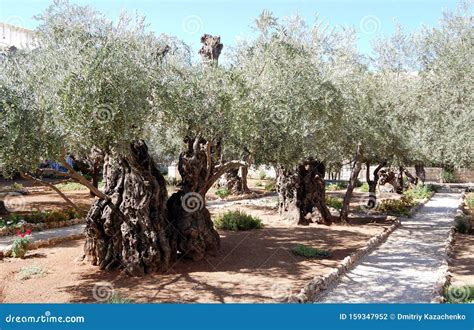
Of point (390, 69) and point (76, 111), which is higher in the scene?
point (390, 69)

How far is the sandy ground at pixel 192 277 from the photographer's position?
961 centimetres

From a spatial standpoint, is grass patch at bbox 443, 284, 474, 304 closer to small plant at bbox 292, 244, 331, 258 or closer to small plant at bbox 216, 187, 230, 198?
small plant at bbox 292, 244, 331, 258

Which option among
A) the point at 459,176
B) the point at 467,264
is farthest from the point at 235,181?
the point at 459,176

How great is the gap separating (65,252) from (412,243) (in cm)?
1214

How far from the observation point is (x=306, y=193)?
1983 centimetres

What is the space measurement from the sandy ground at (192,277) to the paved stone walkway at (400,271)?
2.66 ft

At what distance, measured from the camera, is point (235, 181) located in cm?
3161

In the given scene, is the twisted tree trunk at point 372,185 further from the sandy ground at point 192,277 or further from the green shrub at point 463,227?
the sandy ground at point 192,277

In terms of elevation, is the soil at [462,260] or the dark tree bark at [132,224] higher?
the dark tree bark at [132,224]

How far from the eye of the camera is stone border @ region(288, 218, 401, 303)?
9.41 meters

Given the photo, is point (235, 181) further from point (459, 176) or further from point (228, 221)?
point (459, 176)

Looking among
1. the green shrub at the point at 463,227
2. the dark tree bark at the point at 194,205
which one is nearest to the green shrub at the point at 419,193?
the green shrub at the point at 463,227

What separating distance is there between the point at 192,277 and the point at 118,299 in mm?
2484

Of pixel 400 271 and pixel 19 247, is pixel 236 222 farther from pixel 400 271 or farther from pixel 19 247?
pixel 19 247
